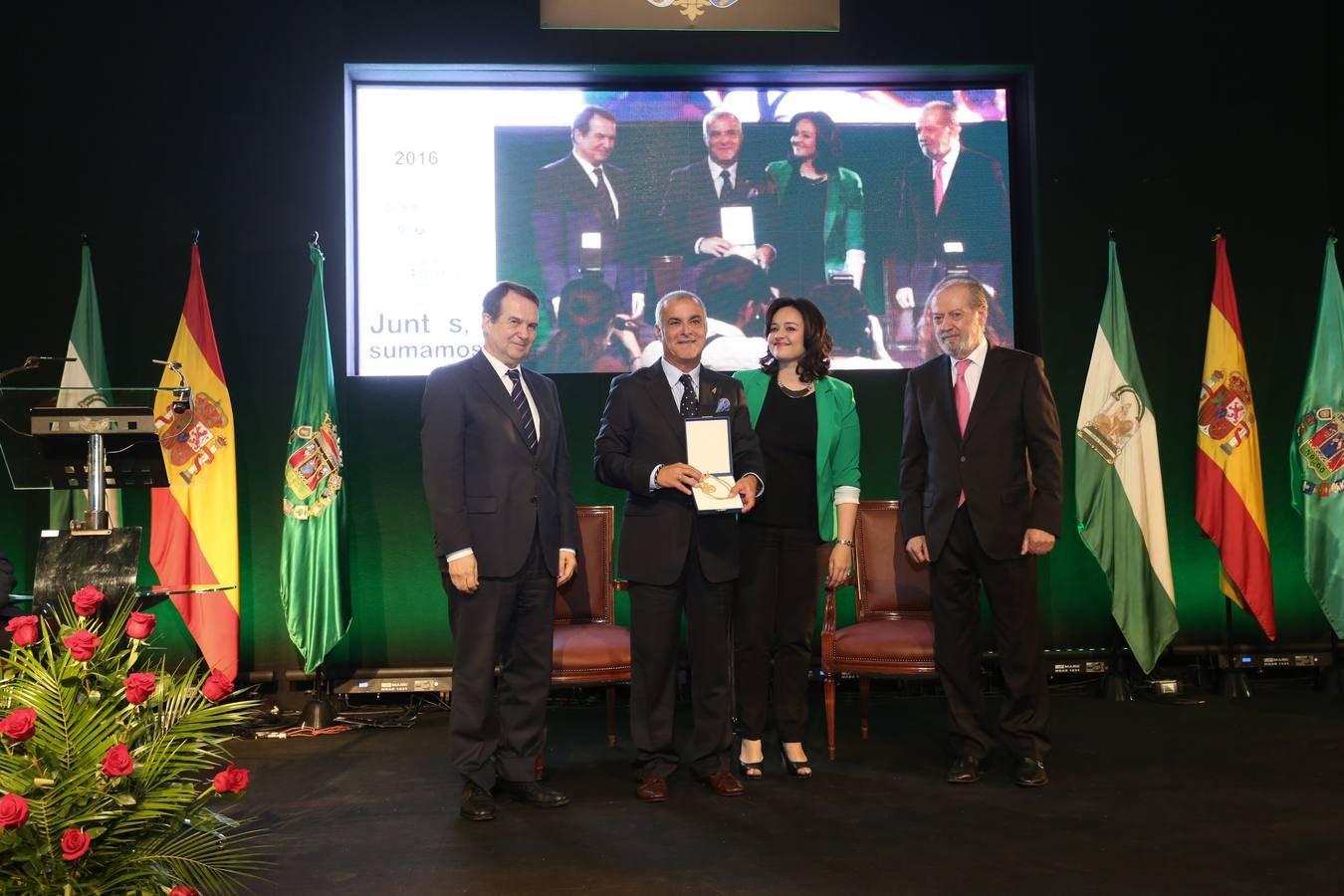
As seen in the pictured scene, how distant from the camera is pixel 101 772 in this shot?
1.99 m

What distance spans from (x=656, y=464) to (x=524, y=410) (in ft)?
1.57

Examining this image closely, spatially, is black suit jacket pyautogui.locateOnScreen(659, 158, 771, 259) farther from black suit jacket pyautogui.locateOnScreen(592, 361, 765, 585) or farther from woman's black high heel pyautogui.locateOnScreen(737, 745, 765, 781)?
woman's black high heel pyautogui.locateOnScreen(737, 745, 765, 781)

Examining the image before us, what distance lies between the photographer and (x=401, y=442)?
5.71 m

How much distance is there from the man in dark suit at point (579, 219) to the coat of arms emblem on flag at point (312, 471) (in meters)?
1.38

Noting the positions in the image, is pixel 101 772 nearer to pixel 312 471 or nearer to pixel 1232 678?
pixel 312 471

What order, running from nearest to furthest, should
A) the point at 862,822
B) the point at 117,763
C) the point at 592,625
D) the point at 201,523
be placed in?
1. the point at 117,763
2. the point at 862,822
3. the point at 592,625
4. the point at 201,523

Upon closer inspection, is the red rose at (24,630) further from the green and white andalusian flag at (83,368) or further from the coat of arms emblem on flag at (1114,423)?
the coat of arms emblem on flag at (1114,423)

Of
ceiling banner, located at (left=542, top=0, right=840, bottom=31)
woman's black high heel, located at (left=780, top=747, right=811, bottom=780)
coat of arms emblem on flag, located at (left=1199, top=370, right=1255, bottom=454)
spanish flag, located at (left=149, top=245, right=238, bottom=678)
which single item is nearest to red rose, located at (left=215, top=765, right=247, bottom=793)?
woman's black high heel, located at (left=780, top=747, right=811, bottom=780)

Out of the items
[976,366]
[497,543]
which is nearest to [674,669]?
[497,543]

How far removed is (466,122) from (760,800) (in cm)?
389

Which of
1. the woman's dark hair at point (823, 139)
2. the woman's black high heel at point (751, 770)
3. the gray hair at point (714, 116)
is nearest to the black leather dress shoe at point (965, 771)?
the woman's black high heel at point (751, 770)

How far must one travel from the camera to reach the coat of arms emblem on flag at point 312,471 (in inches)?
204

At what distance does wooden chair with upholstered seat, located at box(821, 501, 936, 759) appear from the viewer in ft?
13.7

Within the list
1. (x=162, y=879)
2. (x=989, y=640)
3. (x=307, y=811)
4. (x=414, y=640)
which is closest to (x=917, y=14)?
(x=989, y=640)
